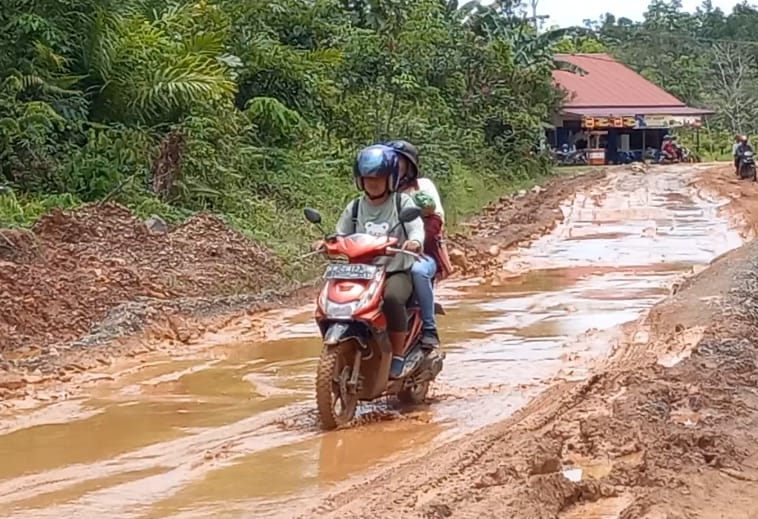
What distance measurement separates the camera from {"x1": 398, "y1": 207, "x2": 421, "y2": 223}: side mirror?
6926 millimetres

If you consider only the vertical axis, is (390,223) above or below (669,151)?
above

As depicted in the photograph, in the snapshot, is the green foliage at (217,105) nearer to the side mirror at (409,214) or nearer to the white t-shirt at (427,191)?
the white t-shirt at (427,191)

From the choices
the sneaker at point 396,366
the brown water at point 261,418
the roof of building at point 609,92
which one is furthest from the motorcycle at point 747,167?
the sneaker at point 396,366

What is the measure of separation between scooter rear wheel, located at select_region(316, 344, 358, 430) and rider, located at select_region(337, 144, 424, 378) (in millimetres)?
351

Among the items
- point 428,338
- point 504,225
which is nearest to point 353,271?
point 428,338

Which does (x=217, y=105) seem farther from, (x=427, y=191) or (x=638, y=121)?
(x=638, y=121)

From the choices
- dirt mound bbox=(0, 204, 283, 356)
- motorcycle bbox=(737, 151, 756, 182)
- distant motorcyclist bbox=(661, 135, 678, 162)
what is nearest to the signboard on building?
distant motorcyclist bbox=(661, 135, 678, 162)

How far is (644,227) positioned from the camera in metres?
21.8

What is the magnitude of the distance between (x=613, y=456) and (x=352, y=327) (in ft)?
5.51

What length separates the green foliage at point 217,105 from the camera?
14766 millimetres

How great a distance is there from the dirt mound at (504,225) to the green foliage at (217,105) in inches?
33.8

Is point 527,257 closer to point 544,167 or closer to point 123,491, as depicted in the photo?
point 123,491

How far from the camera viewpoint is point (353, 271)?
6.87 metres

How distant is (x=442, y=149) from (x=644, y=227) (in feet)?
19.6
